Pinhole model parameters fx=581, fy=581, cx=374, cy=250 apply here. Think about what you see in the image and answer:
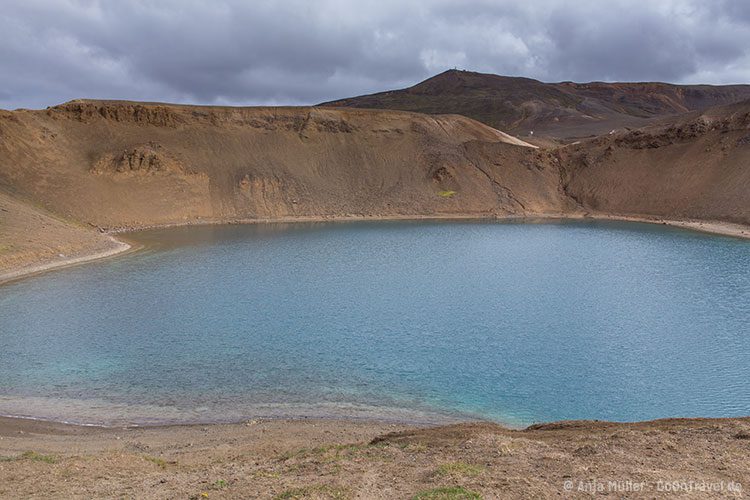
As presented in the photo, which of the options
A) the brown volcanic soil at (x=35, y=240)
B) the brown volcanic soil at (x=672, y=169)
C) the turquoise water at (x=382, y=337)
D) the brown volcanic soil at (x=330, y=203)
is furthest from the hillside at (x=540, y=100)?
the turquoise water at (x=382, y=337)

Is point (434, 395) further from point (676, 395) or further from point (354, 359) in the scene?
point (676, 395)

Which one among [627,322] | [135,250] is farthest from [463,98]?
[627,322]

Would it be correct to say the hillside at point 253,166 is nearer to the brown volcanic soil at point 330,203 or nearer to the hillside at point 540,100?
the brown volcanic soil at point 330,203

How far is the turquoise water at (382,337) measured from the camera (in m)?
14.9

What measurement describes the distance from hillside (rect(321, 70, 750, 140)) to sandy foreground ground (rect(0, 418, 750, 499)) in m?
123

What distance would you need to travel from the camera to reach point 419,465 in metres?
8.90

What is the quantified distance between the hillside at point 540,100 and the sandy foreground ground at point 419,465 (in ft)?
404

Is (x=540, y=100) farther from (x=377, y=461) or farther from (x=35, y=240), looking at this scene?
(x=377, y=461)

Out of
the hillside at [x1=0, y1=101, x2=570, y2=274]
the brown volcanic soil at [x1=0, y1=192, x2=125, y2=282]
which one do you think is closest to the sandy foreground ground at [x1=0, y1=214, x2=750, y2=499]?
the brown volcanic soil at [x1=0, y1=192, x2=125, y2=282]

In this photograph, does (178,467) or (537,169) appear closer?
(178,467)

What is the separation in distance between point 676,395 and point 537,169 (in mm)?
58052

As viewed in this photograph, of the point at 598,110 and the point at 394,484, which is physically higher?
the point at 598,110

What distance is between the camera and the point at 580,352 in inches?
724

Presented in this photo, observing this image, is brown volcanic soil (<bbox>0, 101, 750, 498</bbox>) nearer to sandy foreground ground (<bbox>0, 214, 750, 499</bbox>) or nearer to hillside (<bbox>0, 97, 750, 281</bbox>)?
sandy foreground ground (<bbox>0, 214, 750, 499</bbox>)
